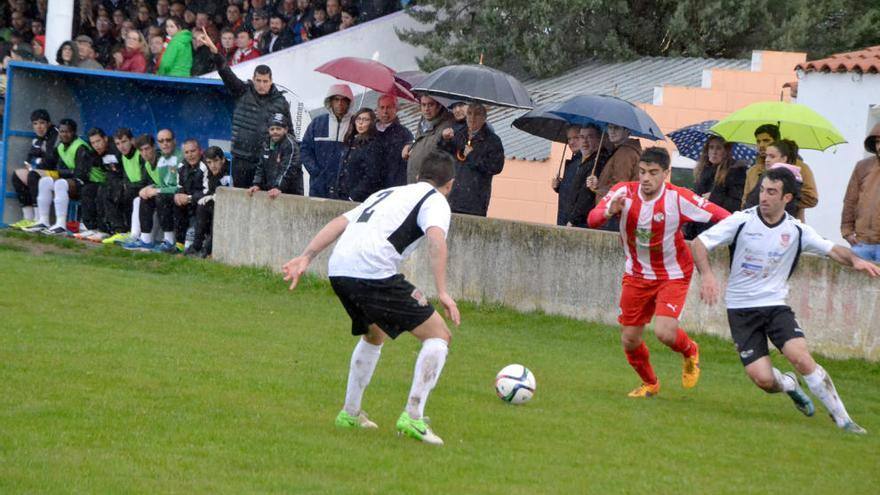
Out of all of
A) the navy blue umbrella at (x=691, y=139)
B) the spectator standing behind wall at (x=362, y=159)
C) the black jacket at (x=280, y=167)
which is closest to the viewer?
the navy blue umbrella at (x=691, y=139)

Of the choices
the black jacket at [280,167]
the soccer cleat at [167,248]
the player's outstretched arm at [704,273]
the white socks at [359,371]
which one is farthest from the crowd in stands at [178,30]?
the white socks at [359,371]

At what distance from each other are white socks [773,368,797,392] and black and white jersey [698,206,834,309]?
477 millimetres

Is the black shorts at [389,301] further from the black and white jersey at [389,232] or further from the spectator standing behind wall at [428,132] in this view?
the spectator standing behind wall at [428,132]

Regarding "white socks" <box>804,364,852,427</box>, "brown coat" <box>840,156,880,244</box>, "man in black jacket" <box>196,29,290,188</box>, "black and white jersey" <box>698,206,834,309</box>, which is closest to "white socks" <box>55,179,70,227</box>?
"man in black jacket" <box>196,29,290,188</box>

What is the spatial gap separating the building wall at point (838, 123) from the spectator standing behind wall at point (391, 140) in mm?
6291

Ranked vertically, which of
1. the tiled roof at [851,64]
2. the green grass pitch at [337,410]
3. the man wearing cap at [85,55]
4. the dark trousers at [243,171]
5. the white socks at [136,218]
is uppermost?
the tiled roof at [851,64]

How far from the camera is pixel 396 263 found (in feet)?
25.6

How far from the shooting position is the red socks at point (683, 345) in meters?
10.0

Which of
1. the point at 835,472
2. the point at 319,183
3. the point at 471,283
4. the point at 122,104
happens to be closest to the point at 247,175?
the point at 319,183

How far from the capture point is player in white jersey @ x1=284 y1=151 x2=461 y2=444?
25.3 feet

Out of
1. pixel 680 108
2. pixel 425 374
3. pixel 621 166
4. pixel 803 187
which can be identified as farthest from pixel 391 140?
pixel 680 108

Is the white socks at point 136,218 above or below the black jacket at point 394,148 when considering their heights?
below

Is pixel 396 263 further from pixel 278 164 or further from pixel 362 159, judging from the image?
pixel 278 164

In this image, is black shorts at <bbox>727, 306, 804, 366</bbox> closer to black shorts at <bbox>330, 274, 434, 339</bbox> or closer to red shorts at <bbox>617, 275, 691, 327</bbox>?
red shorts at <bbox>617, 275, 691, 327</bbox>
